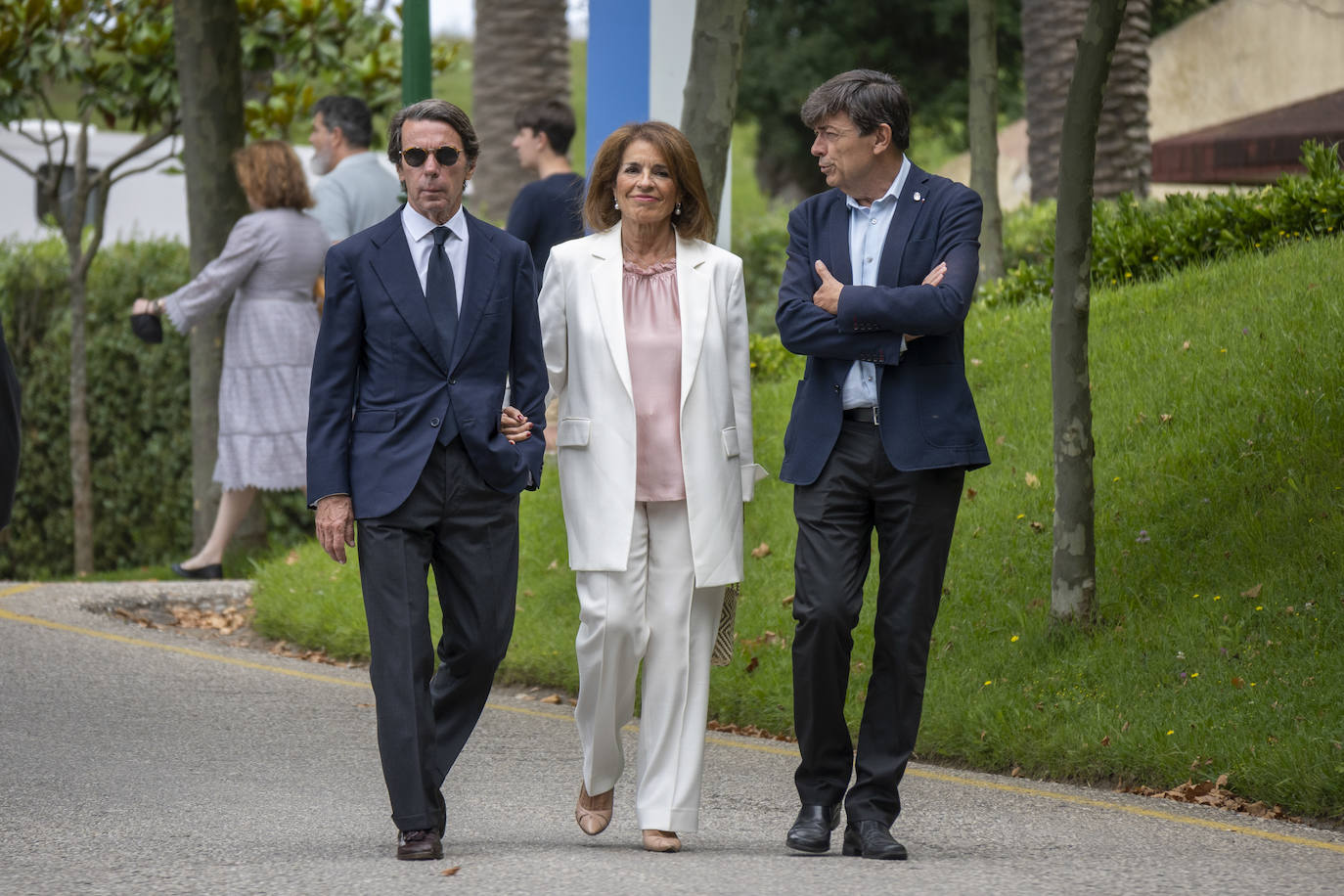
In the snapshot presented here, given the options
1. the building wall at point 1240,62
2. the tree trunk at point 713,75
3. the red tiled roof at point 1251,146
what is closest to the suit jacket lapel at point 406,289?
the tree trunk at point 713,75

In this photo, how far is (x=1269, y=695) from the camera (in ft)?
21.0

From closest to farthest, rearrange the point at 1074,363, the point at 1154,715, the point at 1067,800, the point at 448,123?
1. the point at 448,123
2. the point at 1067,800
3. the point at 1154,715
4. the point at 1074,363

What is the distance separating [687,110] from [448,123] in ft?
12.9

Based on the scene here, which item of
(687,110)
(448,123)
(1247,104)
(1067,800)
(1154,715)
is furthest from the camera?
(1247,104)

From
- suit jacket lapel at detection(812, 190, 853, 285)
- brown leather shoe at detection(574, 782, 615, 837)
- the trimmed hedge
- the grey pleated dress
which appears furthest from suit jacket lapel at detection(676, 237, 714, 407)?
the trimmed hedge

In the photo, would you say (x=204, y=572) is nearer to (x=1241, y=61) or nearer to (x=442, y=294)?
(x=442, y=294)

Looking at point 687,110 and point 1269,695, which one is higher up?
point 687,110

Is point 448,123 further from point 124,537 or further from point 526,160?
point 124,537

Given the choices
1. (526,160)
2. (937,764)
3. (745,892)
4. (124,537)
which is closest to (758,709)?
(937,764)

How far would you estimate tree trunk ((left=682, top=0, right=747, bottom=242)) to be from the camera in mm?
8789

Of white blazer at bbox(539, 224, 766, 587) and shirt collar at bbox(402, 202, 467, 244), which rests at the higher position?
shirt collar at bbox(402, 202, 467, 244)

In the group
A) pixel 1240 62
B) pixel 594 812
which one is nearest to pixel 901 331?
pixel 594 812

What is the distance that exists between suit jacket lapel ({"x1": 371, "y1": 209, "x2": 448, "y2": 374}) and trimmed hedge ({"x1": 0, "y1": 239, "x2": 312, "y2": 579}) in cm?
814

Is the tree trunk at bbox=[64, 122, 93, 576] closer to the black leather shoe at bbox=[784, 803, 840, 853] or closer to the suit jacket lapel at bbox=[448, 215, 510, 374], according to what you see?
the suit jacket lapel at bbox=[448, 215, 510, 374]
